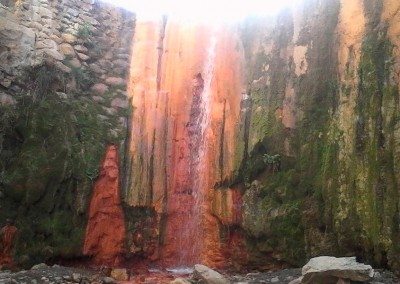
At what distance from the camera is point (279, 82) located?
26.5 feet

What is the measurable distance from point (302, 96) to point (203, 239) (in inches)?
135

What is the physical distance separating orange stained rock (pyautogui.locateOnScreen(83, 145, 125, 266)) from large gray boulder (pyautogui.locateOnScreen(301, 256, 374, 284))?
13.7 feet

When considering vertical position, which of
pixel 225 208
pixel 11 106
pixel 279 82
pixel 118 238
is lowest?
pixel 118 238

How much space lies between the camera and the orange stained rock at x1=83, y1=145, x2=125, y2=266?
26.0ft

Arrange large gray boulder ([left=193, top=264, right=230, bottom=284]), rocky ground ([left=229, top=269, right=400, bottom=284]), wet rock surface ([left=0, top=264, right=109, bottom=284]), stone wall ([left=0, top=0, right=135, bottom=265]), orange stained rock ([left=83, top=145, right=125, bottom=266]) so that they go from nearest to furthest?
wet rock surface ([left=0, top=264, right=109, bottom=284]) < large gray boulder ([left=193, top=264, right=230, bottom=284]) < rocky ground ([left=229, top=269, right=400, bottom=284]) < stone wall ([left=0, top=0, right=135, bottom=265]) < orange stained rock ([left=83, top=145, right=125, bottom=266])

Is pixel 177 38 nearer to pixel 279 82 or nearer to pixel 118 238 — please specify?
pixel 279 82

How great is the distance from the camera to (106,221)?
8.16 metres

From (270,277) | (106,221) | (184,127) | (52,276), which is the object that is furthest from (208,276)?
(184,127)

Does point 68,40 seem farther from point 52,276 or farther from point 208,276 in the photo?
point 208,276

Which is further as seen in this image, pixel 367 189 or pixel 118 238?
pixel 118 238

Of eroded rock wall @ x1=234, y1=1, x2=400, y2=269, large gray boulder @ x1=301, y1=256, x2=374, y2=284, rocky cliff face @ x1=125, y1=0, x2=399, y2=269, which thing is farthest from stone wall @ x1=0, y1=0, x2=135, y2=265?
large gray boulder @ x1=301, y1=256, x2=374, y2=284

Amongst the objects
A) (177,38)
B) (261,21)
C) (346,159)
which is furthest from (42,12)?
(346,159)

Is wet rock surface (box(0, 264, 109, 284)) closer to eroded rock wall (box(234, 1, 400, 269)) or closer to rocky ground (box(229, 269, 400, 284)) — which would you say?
rocky ground (box(229, 269, 400, 284))

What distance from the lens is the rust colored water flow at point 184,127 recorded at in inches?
330
